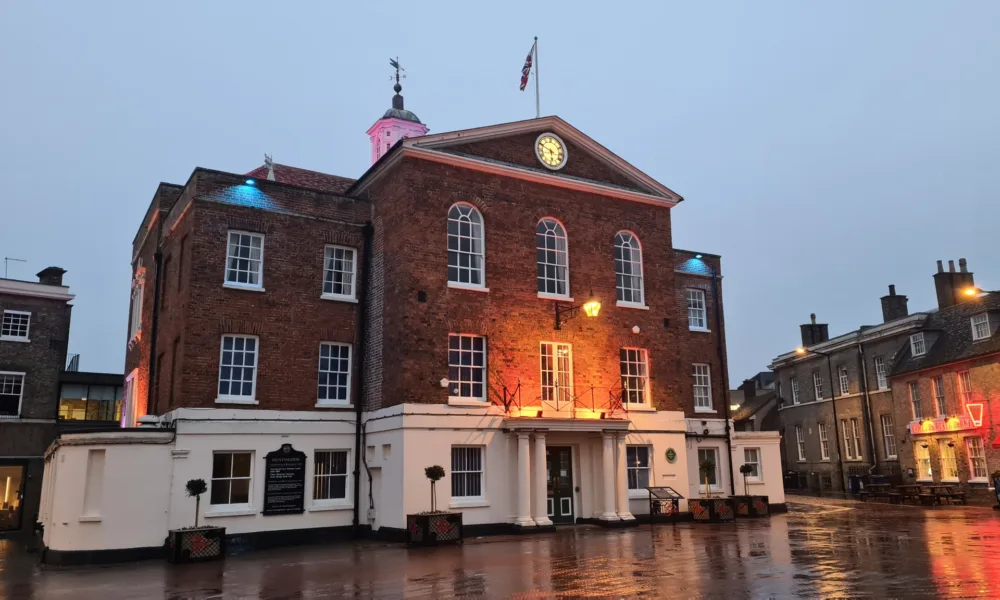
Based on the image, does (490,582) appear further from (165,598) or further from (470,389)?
(470,389)

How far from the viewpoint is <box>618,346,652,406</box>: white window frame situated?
2331 centimetres

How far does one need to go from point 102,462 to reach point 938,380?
33.2 m

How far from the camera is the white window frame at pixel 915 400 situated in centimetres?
3538

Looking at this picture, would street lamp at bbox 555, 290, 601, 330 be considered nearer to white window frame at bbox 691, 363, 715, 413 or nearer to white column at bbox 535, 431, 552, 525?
white column at bbox 535, 431, 552, 525

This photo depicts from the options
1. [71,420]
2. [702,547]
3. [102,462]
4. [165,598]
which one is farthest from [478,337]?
[71,420]

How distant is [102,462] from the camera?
57.6 ft

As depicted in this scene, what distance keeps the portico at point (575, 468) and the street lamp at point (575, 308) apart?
3.09m

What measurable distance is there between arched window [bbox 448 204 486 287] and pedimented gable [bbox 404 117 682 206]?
1588 mm

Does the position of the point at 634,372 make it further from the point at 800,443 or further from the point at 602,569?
the point at 800,443

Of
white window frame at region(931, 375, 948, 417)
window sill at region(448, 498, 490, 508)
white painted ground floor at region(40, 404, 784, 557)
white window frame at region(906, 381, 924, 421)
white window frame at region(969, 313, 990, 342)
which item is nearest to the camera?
white painted ground floor at region(40, 404, 784, 557)

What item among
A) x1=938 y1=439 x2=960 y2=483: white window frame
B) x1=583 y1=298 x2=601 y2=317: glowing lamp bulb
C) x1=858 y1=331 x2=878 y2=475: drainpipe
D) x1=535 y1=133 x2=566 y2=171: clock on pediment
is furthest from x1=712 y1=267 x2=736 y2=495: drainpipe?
x1=858 y1=331 x2=878 y2=475: drainpipe

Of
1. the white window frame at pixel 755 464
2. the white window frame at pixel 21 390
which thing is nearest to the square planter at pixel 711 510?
the white window frame at pixel 755 464

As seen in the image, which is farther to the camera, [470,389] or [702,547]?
[470,389]

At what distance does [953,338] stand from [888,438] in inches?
265
